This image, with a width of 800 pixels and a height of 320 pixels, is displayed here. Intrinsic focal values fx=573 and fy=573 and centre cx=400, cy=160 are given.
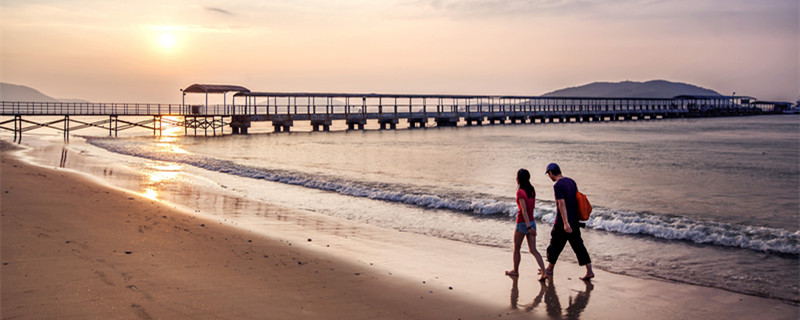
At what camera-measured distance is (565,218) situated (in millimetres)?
6465

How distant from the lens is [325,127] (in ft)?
229

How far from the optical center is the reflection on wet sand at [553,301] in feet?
18.2

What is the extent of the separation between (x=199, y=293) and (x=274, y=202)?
8.28 meters

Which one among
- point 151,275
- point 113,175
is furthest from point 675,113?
point 151,275

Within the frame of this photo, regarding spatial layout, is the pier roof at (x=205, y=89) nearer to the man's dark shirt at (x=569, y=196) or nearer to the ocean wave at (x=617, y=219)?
the ocean wave at (x=617, y=219)

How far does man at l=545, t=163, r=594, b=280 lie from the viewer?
21.1 feet

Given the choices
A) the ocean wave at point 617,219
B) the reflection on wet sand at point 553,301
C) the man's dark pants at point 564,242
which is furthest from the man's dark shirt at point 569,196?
the ocean wave at point 617,219

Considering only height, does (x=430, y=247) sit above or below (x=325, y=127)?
below

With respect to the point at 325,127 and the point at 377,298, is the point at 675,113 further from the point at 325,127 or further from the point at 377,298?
the point at 377,298

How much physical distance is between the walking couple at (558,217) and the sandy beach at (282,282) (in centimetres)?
28

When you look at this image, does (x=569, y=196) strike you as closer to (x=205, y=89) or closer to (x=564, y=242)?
(x=564, y=242)

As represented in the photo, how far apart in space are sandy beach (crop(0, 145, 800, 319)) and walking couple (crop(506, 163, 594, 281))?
28 cm

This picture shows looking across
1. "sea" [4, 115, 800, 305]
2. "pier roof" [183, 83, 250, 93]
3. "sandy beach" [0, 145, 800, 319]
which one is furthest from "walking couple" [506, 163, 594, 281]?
"pier roof" [183, 83, 250, 93]

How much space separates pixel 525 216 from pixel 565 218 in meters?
0.44
